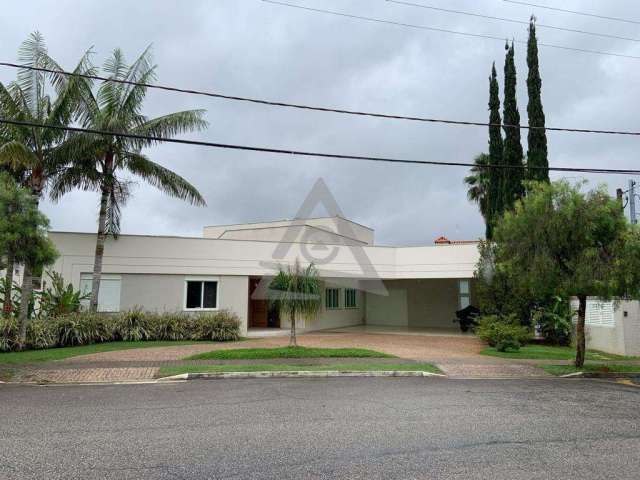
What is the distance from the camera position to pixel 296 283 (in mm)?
14102

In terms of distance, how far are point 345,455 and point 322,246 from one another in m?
16.1

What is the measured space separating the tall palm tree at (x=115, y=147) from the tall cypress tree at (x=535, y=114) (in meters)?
13.9

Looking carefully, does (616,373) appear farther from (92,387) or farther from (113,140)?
(113,140)

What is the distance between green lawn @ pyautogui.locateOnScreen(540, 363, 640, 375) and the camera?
39.2ft

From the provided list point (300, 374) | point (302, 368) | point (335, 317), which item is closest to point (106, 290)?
point (302, 368)

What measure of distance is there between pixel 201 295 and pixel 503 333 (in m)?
11.2

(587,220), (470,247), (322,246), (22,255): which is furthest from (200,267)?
(587,220)

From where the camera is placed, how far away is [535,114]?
67.5ft

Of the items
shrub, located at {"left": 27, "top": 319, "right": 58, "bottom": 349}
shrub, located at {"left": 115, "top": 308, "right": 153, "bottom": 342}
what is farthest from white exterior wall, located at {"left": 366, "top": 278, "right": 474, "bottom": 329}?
shrub, located at {"left": 27, "top": 319, "right": 58, "bottom": 349}

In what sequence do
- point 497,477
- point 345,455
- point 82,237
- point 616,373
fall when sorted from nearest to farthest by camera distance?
point 497,477
point 345,455
point 616,373
point 82,237

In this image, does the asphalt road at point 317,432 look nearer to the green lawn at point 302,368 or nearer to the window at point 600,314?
the green lawn at point 302,368

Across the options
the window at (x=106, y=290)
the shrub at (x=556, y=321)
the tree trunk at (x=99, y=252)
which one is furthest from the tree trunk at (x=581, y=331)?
the window at (x=106, y=290)

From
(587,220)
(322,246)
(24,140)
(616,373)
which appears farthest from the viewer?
(322,246)

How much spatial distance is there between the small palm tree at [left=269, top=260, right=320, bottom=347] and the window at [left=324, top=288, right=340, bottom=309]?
947cm
